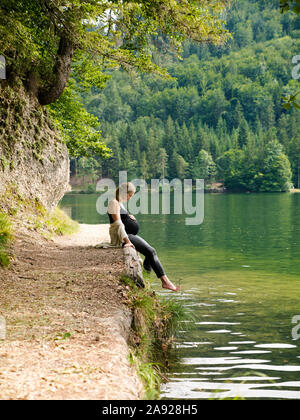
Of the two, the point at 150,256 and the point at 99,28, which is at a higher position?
the point at 99,28

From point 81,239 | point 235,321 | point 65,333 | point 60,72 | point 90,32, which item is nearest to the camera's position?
point 65,333

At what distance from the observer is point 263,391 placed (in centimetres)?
674

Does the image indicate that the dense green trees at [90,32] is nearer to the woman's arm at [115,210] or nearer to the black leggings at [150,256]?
the woman's arm at [115,210]

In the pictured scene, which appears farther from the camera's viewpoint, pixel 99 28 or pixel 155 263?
pixel 99 28

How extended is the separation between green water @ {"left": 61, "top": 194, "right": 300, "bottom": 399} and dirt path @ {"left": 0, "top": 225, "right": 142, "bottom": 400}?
1175mm

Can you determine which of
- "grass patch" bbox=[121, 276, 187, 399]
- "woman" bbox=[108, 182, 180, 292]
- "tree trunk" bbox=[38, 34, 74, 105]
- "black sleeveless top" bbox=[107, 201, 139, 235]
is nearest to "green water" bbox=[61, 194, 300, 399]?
"grass patch" bbox=[121, 276, 187, 399]

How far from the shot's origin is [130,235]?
1155 centimetres

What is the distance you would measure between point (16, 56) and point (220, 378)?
12463 mm

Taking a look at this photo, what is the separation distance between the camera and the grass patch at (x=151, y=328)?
6.95 m

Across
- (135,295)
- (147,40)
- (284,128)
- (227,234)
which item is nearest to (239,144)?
(284,128)

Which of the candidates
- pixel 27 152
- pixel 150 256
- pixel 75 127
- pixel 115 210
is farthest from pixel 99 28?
pixel 150 256

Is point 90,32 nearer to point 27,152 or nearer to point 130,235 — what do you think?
point 27,152

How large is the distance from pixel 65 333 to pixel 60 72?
12.7 metres
